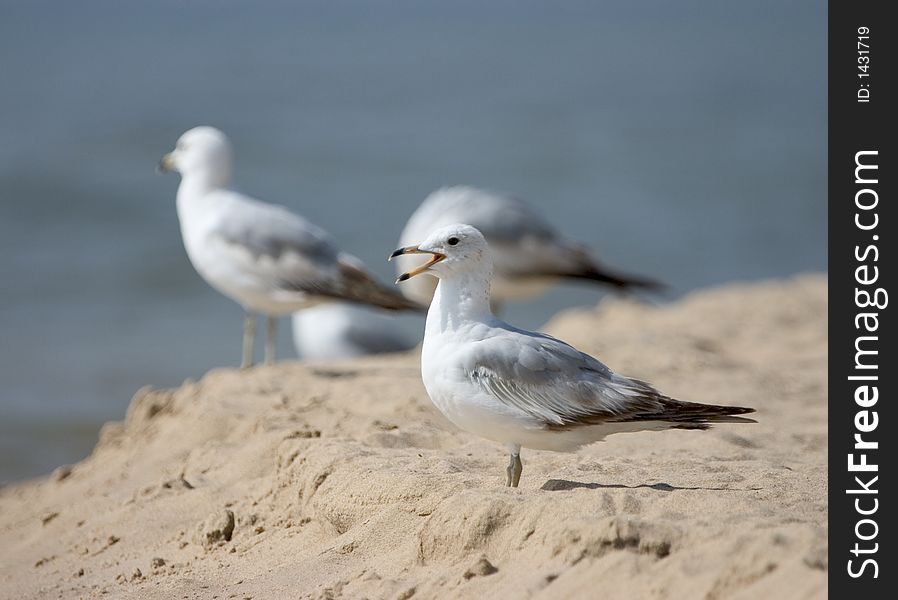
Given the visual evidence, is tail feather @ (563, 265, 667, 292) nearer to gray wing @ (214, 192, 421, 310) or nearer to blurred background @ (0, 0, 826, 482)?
blurred background @ (0, 0, 826, 482)

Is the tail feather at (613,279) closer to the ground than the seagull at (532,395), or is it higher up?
higher up

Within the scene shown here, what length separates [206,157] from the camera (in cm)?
858

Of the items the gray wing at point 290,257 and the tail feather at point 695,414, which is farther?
the gray wing at point 290,257

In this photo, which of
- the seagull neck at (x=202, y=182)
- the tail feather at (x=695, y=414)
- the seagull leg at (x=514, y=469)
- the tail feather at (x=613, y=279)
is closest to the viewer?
the tail feather at (x=695, y=414)

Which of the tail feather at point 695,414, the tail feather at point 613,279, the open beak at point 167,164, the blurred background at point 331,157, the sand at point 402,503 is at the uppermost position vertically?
the blurred background at point 331,157

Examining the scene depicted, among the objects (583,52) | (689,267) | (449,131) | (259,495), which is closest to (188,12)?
(583,52)

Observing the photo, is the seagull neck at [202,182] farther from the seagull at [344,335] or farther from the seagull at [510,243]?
the seagull at [344,335]

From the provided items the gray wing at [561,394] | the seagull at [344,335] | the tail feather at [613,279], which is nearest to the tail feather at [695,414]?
the gray wing at [561,394]

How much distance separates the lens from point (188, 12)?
1435 inches

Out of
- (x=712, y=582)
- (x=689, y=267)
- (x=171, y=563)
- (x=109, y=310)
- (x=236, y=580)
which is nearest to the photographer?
(x=712, y=582)

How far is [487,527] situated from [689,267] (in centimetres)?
1095

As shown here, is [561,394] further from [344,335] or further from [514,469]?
[344,335]

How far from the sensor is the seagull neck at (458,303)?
15.3 ft
